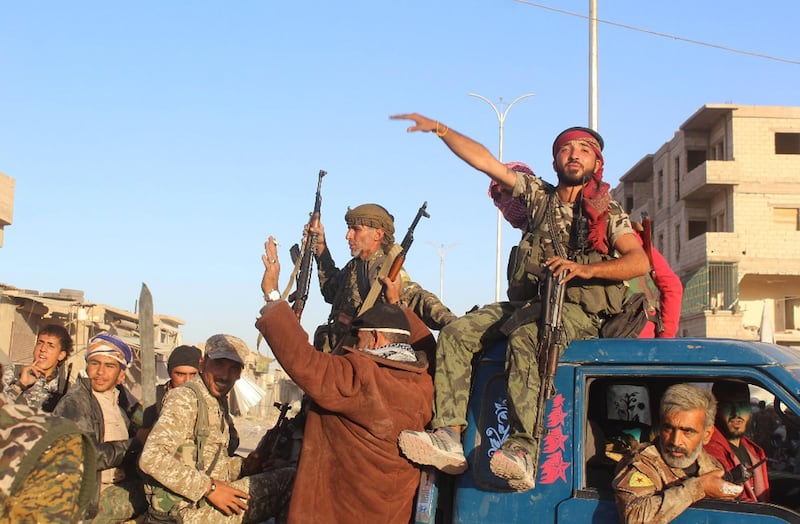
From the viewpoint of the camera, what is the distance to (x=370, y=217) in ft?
19.8

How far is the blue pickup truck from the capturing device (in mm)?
3609

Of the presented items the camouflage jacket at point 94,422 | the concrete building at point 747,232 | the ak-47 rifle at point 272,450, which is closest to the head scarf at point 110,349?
the camouflage jacket at point 94,422

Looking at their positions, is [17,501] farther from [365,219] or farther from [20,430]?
[365,219]

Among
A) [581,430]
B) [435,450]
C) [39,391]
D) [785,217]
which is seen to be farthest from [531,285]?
[785,217]

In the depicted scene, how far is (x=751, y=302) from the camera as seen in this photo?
42.7 metres

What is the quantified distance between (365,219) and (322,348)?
36.8 inches

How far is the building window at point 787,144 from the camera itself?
42594 mm

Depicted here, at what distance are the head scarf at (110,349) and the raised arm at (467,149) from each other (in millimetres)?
2232

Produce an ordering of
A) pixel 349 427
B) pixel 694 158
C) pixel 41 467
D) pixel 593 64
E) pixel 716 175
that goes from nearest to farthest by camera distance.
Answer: pixel 41 467
pixel 349 427
pixel 593 64
pixel 716 175
pixel 694 158

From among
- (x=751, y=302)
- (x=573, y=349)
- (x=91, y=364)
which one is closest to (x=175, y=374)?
(x=91, y=364)

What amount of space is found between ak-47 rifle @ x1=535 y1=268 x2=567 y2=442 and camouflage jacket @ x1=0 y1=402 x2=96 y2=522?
71.9 inches

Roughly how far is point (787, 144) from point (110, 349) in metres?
43.1

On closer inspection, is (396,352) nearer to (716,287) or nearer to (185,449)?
(185,449)

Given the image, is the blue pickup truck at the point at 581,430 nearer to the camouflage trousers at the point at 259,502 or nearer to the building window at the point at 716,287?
the camouflage trousers at the point at 259,502
